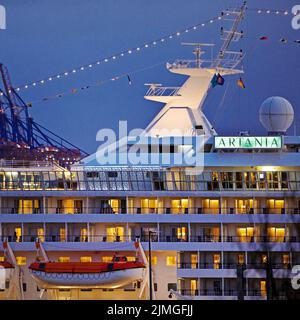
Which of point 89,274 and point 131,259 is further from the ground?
point 131,259

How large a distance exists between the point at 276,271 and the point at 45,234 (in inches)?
405

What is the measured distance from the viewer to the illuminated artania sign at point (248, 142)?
53.5m

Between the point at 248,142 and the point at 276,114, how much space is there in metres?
1.91

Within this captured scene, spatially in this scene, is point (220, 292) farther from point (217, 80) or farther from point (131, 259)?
point (217, 80)

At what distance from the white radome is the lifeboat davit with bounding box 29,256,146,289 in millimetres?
9363

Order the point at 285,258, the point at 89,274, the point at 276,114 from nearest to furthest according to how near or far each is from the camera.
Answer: the point at 89,274, the point at 285,258, the point at 276,114

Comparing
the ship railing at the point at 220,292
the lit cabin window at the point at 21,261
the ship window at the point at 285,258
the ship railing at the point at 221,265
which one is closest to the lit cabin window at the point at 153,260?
the ship railing at the point at 221,265

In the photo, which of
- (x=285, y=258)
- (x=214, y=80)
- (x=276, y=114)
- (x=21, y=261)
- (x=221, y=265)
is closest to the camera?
(x=221, y=265)

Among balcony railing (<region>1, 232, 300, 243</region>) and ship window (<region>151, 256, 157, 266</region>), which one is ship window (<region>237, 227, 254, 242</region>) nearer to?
balcony railing (<region>1, 232, 300, 243</region>)

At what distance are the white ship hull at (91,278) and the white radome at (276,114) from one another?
9.40m

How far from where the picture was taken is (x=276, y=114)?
177 feet

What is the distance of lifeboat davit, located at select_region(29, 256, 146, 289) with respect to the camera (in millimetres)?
50031

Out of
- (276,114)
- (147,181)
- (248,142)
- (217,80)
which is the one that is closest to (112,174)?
(147,181)
